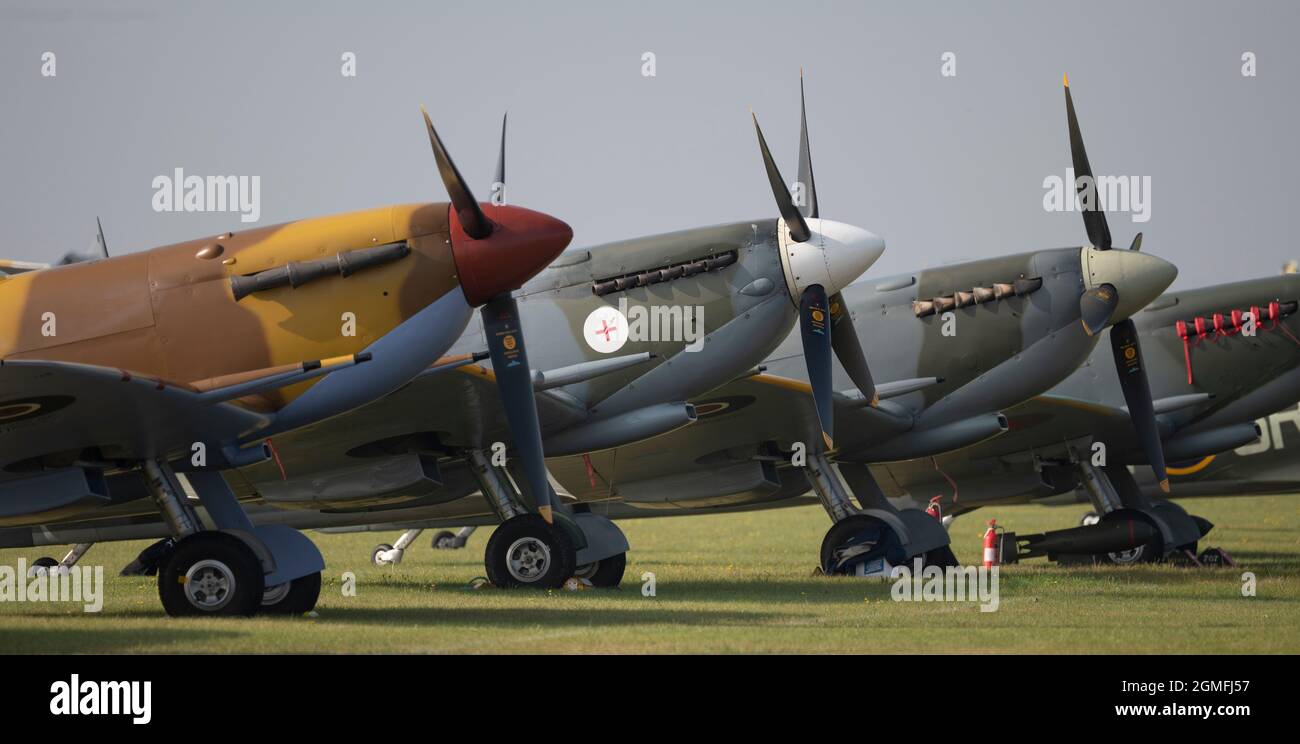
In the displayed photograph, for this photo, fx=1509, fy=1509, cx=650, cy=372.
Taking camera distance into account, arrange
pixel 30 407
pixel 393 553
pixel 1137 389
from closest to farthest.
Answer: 1. pixel 30 407
2. pixel 1137 389
3. pixel 393 553

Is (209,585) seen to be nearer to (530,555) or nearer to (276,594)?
(276,594)

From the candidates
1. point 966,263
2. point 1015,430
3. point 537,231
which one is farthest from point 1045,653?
point 1015,430

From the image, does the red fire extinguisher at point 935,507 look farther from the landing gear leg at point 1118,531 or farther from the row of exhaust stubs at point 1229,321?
the row of exhaust stubs at point 1229,321

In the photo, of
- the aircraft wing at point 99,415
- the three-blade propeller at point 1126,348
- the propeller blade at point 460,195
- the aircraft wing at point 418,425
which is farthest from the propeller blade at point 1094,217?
the aircraft wing at point 99,415

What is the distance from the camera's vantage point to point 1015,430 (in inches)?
822

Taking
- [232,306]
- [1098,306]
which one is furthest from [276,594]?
[1098,306]

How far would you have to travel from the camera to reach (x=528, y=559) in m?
15.5

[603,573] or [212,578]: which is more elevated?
[212,578]

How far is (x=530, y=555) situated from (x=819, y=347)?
12.2 feet

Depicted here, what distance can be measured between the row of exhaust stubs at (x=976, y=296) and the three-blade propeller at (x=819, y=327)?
210 cm

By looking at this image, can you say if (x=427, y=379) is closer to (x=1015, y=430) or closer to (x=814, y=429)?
(x=814, y=429)

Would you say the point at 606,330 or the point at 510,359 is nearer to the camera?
the point at 510,359

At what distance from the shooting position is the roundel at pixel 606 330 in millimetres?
15898
